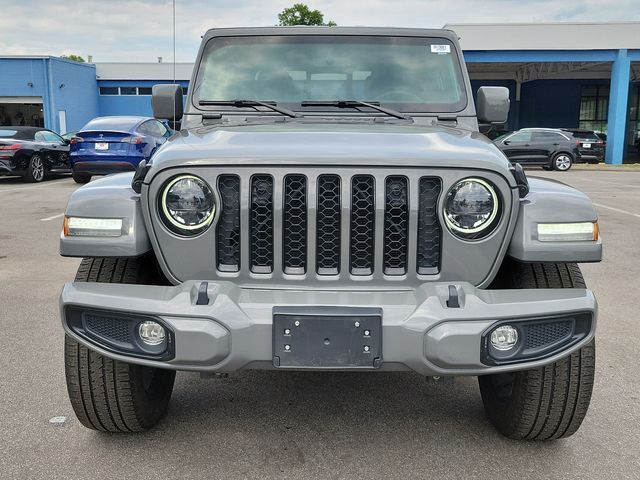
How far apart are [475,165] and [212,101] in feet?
5.77

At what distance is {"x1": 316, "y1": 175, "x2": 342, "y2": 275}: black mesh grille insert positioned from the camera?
7.64ft

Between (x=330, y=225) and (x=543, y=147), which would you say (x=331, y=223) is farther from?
(x=543, y=147)

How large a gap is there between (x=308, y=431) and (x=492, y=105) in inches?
81.9

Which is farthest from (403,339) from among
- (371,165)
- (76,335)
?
(76,335)

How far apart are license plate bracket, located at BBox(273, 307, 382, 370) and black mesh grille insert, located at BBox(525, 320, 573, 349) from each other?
569mm

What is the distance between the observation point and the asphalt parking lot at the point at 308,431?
256 cm

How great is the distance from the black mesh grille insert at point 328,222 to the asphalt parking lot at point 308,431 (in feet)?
2.94

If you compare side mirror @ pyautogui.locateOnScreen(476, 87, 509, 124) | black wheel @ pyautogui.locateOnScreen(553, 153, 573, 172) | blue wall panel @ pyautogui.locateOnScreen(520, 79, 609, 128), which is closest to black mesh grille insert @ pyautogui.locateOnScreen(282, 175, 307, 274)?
side mirror @ pyautogui.locateOnScreen(476, 87, 509, 124)

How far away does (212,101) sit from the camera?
3.51 metres

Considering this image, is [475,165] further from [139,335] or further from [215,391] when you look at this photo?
[215,391]

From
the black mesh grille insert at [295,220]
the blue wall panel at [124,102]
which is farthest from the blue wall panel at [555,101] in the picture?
the black mesh grille insert at [295,220]

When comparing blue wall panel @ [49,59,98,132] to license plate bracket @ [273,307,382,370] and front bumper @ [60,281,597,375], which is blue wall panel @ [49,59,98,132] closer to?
front bumper @ [60,281,597,375]

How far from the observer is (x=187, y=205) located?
2.36 m

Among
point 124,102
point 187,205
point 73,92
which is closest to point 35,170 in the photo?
point 187,205
